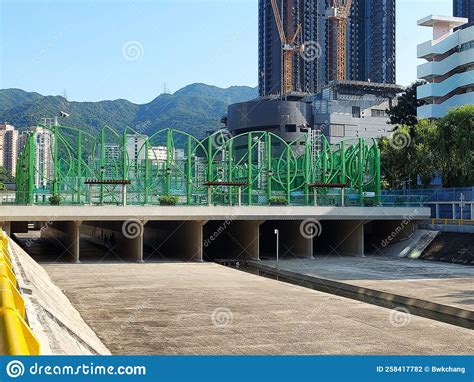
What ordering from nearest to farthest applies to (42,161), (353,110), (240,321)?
(240,321) → (42,161) → (353,110)

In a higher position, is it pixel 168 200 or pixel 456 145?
pixel 456 145

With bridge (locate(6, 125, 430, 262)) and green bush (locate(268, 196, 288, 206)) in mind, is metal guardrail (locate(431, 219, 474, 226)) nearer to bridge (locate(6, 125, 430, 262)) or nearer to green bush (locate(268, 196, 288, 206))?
bridge (locate(6, 125, 430, 262))

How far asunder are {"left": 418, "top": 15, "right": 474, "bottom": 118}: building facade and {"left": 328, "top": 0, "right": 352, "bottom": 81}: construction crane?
9202 centimetres

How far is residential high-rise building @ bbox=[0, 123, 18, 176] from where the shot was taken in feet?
539

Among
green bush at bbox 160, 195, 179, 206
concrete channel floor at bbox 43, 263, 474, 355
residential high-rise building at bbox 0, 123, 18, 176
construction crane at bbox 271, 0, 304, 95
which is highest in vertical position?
construction crane at bbox 271, 0, 304, 95

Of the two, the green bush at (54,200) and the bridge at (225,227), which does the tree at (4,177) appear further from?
the green bush at (54,200)

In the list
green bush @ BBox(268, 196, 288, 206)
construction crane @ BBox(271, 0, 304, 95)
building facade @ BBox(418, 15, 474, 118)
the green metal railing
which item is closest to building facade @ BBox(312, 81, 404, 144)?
construction crane @ BBox(271, 0, 304, 95)

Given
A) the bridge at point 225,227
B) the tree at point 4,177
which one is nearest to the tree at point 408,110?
the bridge at point 225,227

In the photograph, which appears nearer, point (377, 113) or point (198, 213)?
point (198, 213)

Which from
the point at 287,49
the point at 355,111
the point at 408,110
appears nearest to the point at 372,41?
the point at 287,49

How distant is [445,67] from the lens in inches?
3462

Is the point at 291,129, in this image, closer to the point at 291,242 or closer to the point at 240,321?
the point at 291,242

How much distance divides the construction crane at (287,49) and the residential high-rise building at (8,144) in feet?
250

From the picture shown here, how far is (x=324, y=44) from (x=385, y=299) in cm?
16687
